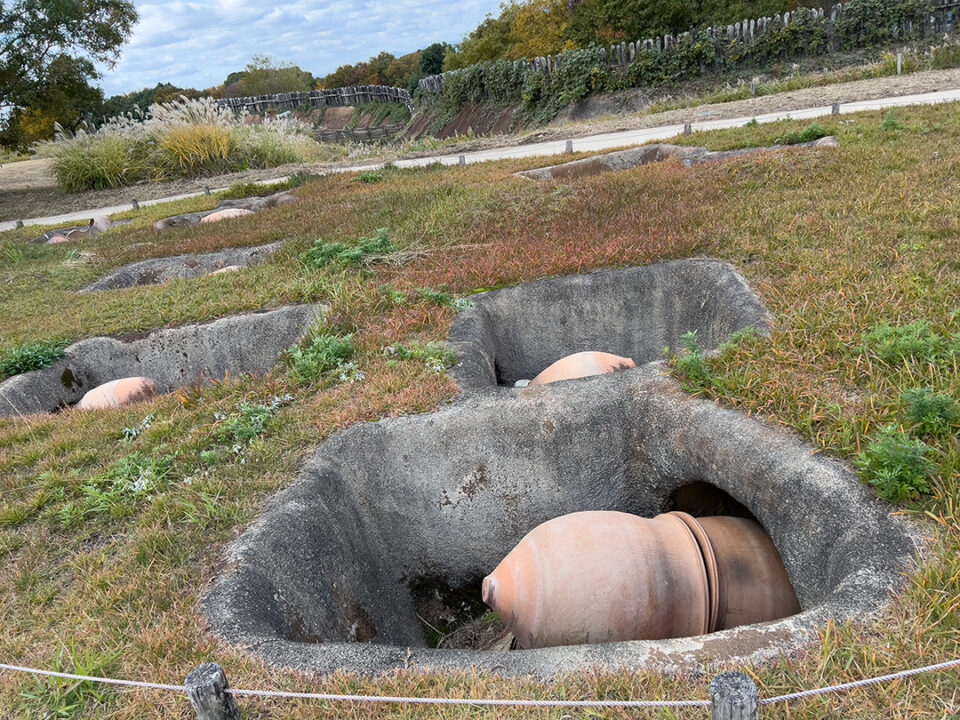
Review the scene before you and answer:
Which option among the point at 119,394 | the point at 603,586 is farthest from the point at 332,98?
the point at 603,586

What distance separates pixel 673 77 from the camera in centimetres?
2436

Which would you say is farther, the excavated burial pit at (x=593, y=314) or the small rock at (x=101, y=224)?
the small rock at (x=101, y=224)

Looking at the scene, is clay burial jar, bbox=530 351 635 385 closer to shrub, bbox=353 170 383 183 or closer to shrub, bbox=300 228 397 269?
shrub, bbox=300 228 397 269

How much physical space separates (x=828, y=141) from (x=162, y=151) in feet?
58.4

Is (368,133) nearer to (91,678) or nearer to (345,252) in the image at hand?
(345,252)

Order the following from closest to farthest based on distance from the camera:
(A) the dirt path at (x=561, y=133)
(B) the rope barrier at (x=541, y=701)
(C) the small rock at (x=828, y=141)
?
(B) the rope barrier at (x=541, y=701) < (C) the small rock at (x=828, y=141) < (A) the dirt path at (x=561, y=133)

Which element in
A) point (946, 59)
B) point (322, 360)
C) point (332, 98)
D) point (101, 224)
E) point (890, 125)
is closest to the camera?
point (322, 360)

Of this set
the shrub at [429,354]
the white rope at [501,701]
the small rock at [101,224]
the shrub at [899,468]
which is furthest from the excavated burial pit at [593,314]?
the small rock at [101,224]

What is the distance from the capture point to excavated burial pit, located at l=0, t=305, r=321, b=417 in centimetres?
603

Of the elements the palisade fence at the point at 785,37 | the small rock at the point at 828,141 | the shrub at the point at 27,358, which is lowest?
the shrub at the point at 27,358

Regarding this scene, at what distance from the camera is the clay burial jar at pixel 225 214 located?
1137cm

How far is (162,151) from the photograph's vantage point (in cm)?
1931

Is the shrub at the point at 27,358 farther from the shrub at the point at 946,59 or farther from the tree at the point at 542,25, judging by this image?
the tree at the point at 542,25

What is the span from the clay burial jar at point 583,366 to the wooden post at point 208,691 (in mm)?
3088
